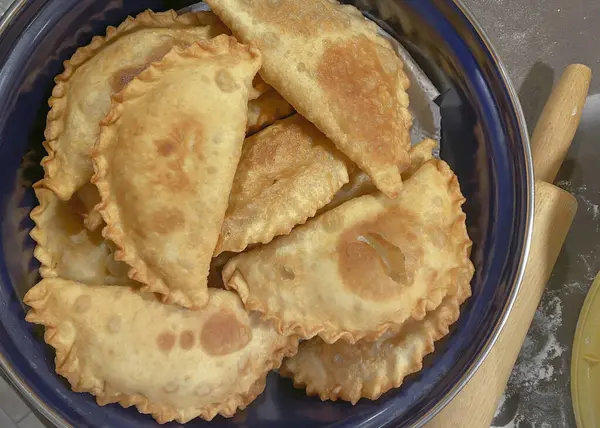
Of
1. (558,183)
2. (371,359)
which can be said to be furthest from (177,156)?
(558,183)

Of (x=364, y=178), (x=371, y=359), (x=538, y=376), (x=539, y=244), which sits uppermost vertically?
(x=364, y=178)

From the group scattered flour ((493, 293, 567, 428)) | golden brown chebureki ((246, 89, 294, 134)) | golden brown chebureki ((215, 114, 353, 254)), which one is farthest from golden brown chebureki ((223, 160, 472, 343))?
scattered flour ((493, 293, 567, 428))

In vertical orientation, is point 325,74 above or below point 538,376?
above

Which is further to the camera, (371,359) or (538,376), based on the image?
(538,376)

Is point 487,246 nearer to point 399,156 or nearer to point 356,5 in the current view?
point 399,156

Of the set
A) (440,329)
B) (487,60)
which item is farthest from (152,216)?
(487,60)

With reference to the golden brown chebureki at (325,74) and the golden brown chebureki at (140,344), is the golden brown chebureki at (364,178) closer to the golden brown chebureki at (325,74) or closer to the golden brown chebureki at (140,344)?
the golden brown chebureki at (325,74)

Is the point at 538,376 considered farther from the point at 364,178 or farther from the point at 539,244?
the point at 364,178

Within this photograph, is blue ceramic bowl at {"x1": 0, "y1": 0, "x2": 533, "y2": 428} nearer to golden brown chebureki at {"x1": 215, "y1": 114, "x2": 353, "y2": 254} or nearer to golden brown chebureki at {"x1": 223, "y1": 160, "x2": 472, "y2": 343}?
golden brown chebureki at {"x1": 223, "y1": 160, "x2": 472, "y2": 343}
